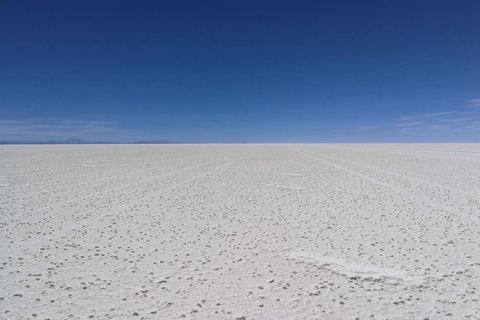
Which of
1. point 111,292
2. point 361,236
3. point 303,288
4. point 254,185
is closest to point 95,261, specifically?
point 111,292

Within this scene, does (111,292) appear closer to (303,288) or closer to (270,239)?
(303,288)

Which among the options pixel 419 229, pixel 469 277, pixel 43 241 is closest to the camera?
pixel 469 277

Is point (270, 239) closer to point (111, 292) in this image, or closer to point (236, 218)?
point (236, 218)

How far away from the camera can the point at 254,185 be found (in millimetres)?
9773

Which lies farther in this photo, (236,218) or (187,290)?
(236,218)

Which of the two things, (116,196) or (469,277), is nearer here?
(469,277)

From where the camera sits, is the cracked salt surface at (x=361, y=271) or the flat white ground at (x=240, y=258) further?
the cracked salt surface at (x=361, y=271)

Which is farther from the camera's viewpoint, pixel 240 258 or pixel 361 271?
pixel 240 258

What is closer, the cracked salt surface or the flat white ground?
the flat white ground

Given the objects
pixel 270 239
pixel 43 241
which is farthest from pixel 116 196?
pixel 270 239

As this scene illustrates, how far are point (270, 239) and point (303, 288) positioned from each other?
1.51m

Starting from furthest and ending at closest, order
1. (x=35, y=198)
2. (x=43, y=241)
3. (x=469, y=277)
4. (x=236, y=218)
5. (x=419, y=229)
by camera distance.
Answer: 1. (x=35, y=198)
2. (x=236, y=218)
3. (x=419, y=229)
4. (x=43, y=241)
5. (x=469, y=277)

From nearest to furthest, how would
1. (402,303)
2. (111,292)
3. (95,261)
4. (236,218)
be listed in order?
(402,303) < (111,292) < (95,261) < (236,218)

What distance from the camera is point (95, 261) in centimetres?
353
